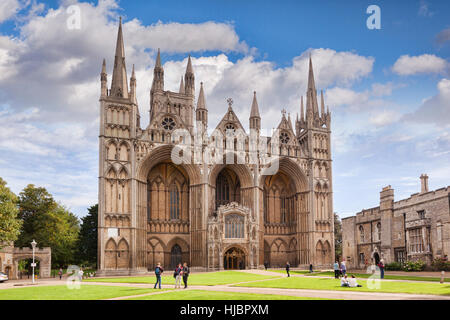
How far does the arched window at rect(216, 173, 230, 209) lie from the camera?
61.1 metres

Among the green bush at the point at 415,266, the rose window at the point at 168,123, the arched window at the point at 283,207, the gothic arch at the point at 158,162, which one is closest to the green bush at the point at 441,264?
the green bush at the point at 415,266

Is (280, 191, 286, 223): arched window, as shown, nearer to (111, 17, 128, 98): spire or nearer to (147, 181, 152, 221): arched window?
(147, 181, 152, 221): arched window

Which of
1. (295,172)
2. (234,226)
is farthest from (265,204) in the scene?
(234,226)

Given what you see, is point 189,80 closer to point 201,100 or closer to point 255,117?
point 201,100

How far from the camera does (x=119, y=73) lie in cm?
5694

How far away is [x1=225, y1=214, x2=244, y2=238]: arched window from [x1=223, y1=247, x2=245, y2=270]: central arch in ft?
6.31

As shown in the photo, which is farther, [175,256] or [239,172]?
[239,172]

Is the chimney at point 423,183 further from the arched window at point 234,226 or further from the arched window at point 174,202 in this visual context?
the arched window at point 174,202

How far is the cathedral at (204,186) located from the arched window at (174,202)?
12 cm

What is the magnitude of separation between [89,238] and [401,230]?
3903 cm

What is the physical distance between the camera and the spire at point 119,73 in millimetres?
56062

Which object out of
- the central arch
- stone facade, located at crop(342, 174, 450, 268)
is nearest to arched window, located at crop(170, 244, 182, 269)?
the central arch
